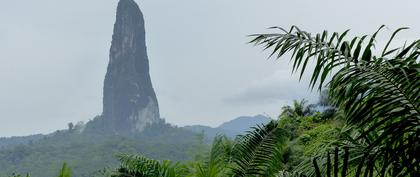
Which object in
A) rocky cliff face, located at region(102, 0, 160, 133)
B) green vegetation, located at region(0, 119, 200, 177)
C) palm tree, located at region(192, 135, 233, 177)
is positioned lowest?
palm tree, located at region(192, 135, 233, 177)

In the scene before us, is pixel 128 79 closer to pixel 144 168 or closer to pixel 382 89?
pixel 144 168

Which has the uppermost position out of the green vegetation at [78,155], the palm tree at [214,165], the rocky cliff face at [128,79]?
the rocky cliff face at [128,79]

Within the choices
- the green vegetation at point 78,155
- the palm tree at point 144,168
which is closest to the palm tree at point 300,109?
the palm tree at point 144,168

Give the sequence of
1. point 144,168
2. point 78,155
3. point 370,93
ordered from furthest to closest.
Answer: point 78,155
point 144,168
point 370,93

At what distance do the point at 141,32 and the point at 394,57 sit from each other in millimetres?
151021

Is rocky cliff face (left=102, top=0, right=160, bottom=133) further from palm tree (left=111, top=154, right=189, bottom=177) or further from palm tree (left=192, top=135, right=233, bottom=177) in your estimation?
palm tree (left=192, top=135, right=233, bottom=177)

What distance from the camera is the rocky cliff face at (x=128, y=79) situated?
486ft

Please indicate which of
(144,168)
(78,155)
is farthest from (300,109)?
(78,155)

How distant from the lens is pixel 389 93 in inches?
105

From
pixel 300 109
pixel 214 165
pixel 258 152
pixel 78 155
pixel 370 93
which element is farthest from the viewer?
pixel 78 155

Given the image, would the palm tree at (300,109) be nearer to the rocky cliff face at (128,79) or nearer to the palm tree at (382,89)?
the palm tree at (382,89)

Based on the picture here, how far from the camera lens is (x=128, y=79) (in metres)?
148

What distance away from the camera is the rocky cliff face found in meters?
148

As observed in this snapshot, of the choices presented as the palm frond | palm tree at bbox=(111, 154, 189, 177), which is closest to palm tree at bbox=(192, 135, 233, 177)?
the palm frond
